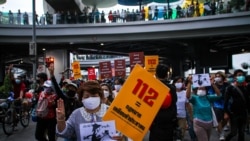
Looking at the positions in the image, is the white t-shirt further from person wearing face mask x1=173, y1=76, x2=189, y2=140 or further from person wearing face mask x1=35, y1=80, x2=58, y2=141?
person wearing face mask x1=35, y1=80, x2=58, y2=141

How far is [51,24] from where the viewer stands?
3042 centimetres

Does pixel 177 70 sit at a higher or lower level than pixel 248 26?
lower

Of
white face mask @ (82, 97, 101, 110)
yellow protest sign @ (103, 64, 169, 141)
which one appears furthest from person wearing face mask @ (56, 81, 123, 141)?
yellow protest sign @ (103, 64, 169, 141)

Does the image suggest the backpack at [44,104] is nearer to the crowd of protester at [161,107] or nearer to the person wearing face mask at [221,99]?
the crowd of protester at [161,107]

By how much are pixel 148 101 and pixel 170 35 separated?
26.7 m

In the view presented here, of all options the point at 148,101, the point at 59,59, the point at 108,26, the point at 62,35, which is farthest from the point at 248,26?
the point at 148,101

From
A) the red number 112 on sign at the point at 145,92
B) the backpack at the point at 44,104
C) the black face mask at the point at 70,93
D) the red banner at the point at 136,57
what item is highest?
the red number 112 on sign at the point at 145,92

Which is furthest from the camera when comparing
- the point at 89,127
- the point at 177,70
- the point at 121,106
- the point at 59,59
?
the point at 177,70

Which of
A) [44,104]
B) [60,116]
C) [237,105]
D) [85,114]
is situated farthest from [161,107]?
[237,105]

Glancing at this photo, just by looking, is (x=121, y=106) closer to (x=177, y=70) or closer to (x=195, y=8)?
(x=195, y=8)

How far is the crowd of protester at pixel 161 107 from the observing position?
12.1ft

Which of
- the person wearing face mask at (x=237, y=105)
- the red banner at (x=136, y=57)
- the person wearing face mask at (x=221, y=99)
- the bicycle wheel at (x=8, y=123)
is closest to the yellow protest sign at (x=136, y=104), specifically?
the person wearing face mask at (x=237, y=105)

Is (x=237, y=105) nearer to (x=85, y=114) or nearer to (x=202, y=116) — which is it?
(x=202, y=116)

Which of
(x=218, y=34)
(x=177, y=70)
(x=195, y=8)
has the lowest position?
(x=177, y=70)
